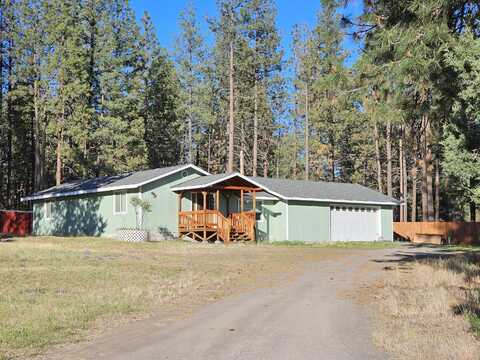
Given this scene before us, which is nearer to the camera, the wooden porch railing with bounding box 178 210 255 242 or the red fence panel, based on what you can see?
the wooden porch railing with bounding box 178 210 255 242

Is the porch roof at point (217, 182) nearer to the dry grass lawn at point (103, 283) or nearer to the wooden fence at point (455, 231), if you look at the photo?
the dry grass lawn at point (103, 283)

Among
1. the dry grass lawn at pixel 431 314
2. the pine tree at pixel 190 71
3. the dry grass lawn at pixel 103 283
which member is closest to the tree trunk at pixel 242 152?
the pine tree at pixel 190 71

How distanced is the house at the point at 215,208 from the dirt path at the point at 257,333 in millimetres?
16366

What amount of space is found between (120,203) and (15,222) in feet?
40.8

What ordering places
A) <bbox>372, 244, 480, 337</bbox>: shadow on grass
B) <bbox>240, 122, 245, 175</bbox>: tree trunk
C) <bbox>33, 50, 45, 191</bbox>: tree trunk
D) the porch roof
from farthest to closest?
<bbox>240, 122, 245, 175</bbox>: tree trunk
<bbox>33, 50, 45, 191</bbox>: tree trunk
the porch roof
<bbox>372, 244, 480, 337</bbox>: shadow on grass

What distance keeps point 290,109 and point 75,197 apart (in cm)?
2214

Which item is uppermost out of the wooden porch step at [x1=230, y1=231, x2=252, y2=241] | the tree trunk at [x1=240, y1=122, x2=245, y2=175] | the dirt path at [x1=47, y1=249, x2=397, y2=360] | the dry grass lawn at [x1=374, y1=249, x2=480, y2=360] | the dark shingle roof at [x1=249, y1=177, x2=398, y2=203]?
the tree trunk at [x1=240, y1=122, x2=245, y2=175]

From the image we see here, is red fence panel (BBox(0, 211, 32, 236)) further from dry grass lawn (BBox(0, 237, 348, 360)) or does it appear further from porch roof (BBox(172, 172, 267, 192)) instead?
dry grass lawn (BBox(0, 237, 348, 360))

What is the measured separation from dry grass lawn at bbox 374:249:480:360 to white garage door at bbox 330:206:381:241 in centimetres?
1757

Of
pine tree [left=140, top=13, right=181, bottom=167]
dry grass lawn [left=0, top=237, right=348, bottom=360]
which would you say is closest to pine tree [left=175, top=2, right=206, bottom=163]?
pine tree [left=140, top=13, right=181, bottom=167]

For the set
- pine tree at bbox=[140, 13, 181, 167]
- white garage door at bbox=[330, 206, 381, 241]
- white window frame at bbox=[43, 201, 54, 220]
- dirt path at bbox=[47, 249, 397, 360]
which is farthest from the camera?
pine tree at bbox=[140, 13, 181, 167]

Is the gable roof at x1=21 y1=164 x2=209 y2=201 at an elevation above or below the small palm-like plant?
above

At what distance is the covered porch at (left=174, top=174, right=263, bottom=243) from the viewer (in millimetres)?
26469

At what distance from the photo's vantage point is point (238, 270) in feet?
49.0
